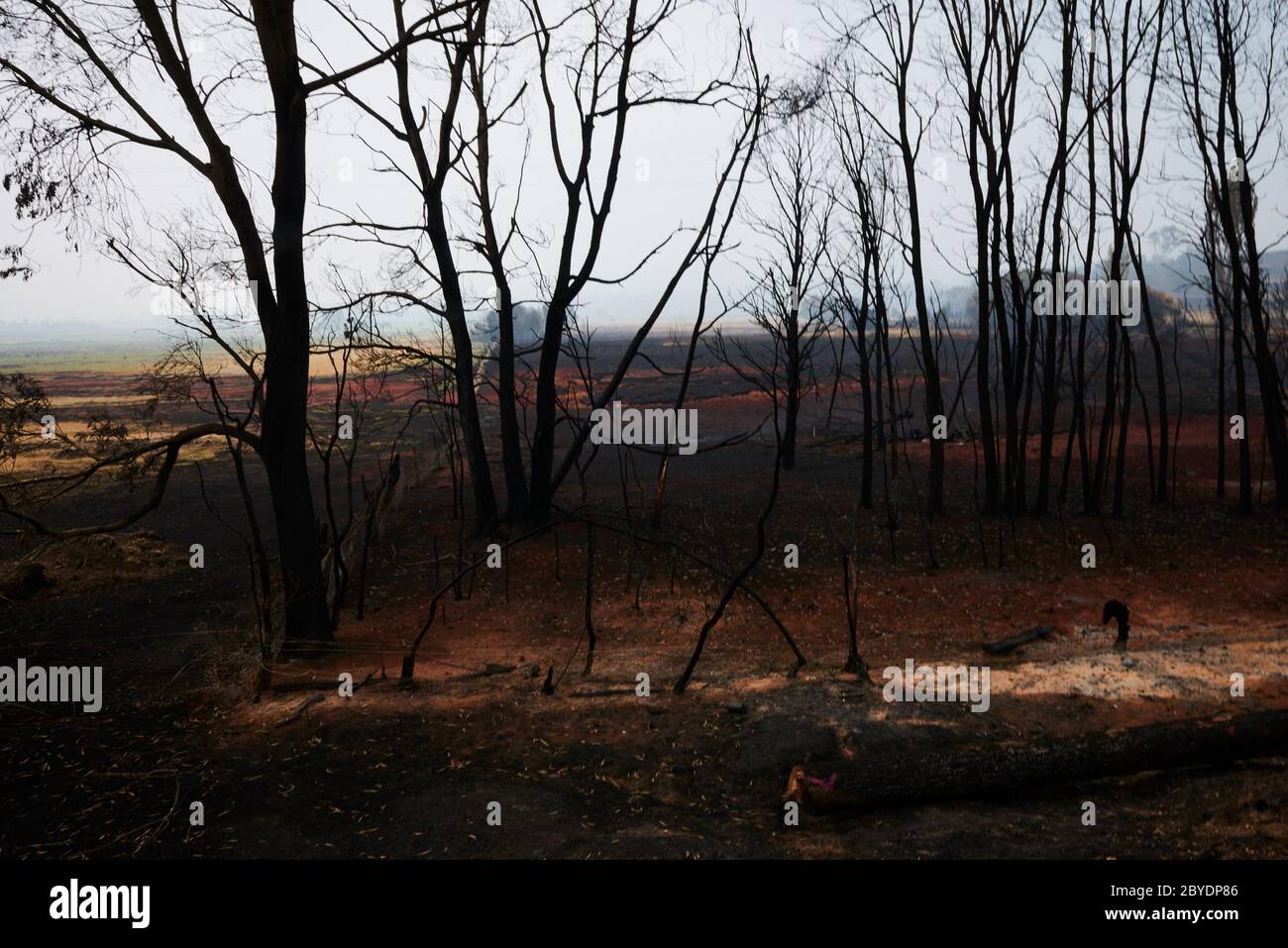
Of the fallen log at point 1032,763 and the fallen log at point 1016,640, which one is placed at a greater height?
the fallen log at point 1032,763

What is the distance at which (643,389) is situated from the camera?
150 feet

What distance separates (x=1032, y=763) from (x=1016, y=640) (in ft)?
13.8

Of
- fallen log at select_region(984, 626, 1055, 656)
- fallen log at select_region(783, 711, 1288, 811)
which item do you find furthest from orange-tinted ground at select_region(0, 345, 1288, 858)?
fallen log at select_region(984, 626, 1055, 656)

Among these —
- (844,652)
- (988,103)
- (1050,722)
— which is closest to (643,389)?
(988,103)

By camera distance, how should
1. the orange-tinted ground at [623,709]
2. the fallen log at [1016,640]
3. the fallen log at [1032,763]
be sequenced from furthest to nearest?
the fallen log at [1016,640]
the fallen log at [1032,763]
the orange-tinted ground at [623,709]

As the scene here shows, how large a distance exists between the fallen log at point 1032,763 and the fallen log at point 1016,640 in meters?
3.31

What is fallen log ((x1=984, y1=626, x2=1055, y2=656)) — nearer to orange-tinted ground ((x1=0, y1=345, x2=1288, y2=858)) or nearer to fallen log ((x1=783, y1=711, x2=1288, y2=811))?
orange-tinted ground ((x1=0, y1=345, x2=1288, y2=858))

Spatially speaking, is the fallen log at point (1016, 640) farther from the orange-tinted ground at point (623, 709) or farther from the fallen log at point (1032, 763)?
the fallen log at point (1032, 763)

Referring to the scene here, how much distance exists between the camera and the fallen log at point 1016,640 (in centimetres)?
942

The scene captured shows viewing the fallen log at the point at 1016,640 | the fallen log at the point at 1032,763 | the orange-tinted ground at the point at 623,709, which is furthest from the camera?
the fallen log at the point at 1016,640

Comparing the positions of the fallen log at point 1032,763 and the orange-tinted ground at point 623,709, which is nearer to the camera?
the orange-tinted ground at point 623,709

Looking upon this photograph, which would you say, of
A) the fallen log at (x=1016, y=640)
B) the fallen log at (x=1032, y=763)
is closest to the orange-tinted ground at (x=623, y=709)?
the fallen log at (x=1032, y=763)

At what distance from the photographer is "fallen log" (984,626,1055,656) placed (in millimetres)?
9422

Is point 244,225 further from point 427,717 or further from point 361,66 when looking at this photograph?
point 427,717
